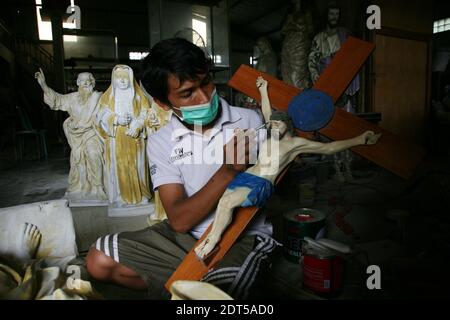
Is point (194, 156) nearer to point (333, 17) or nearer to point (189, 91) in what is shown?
point (189, 91)

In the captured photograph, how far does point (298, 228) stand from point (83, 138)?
8.76 ft

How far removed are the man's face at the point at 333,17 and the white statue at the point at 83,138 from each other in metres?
3.19

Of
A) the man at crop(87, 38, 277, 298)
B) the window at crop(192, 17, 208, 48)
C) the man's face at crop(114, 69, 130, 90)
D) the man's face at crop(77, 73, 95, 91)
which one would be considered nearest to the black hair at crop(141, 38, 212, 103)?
the man at crop(87, 38, 277, 298)

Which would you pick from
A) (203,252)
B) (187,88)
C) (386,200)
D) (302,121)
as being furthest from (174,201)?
(386,200)

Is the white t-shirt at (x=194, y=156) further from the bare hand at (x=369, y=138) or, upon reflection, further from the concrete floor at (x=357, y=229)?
the concrete floor at (x=357, y=229)

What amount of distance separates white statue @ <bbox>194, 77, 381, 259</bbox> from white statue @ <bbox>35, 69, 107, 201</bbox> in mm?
2714

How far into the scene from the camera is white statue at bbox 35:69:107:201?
374 cm

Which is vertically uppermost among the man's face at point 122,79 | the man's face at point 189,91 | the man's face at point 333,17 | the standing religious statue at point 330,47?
the man's face at point 333,17

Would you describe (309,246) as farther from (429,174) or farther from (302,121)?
(429,174)

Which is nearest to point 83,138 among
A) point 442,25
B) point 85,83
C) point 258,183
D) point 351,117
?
point 85,83

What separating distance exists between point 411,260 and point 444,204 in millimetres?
729

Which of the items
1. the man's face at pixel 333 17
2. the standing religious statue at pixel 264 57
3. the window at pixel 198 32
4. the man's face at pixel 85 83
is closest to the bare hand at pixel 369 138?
the man's face at pixel 85 83

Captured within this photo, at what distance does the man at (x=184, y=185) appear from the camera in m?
1.40
